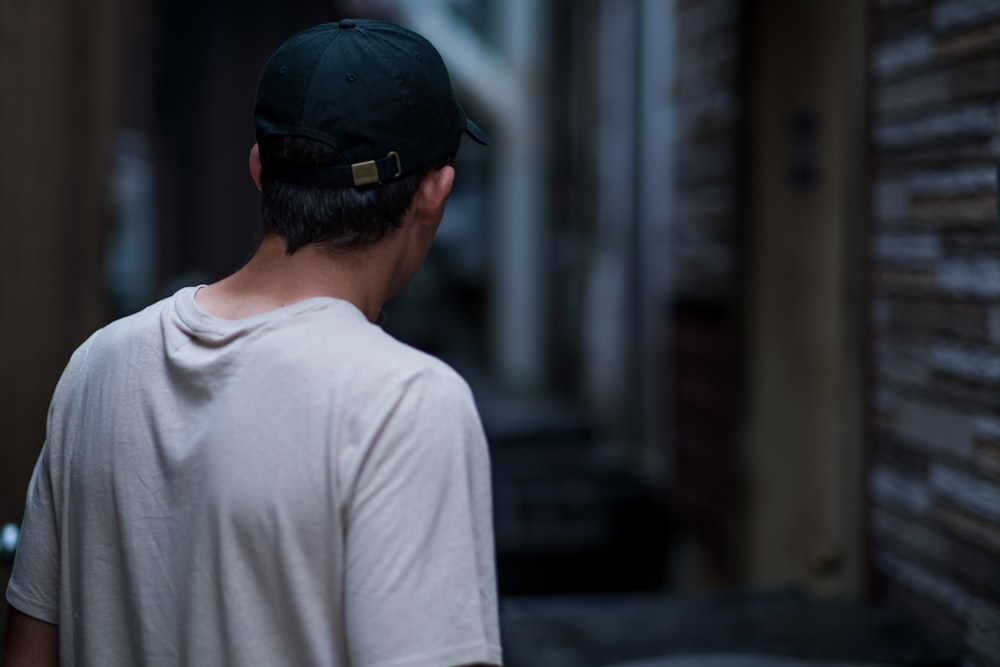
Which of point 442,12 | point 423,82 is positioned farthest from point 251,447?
point 442,12

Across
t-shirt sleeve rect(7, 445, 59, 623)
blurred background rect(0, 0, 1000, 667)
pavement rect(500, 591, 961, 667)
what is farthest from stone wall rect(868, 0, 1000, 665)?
t-shirt sleeve rect(7, 445, 59, 623)

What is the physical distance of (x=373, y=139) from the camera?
60.9 inches

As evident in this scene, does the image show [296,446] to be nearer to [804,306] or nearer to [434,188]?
[434,188]

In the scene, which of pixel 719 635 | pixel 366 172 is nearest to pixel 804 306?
pixel 719 635

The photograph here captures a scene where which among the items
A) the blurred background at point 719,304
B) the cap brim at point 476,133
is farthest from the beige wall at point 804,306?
the cap brim at point 476,133

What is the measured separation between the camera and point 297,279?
5.21 ft

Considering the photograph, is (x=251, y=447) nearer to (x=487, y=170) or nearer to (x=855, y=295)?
(x=855, y=295)

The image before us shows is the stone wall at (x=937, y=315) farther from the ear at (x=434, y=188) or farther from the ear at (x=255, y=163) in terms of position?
the ear at (x=255, y=163)

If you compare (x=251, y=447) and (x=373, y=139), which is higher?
(x=373, y=139)

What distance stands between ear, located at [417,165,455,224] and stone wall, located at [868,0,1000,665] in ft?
6.70

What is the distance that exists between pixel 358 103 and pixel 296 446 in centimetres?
42

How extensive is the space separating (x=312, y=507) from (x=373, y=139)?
45 cm

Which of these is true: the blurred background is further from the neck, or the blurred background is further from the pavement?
the neck

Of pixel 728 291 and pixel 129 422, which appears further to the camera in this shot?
pixel 728 291
